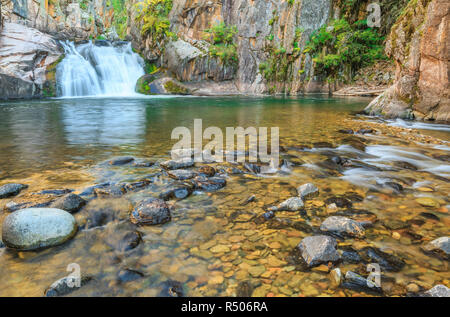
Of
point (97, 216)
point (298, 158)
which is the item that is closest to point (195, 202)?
point (97, 216)

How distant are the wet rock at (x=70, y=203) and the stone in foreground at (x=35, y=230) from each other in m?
0.37

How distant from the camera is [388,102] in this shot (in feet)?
30.5

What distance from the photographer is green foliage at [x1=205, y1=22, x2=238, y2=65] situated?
2758cm

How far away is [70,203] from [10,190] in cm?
99

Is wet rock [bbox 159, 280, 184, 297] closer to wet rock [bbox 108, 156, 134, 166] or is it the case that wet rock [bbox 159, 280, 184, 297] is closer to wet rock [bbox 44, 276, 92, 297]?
wet rock [bbox 44, 276, 92, 297]

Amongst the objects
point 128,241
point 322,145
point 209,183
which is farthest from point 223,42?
point 128,241

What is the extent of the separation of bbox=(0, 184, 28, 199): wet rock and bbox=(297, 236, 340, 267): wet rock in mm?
3146

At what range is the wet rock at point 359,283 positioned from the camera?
1568mm

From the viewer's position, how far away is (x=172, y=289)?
1610 millimetres

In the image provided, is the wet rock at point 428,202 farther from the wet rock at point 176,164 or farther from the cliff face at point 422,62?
the cliff face at point 422,62

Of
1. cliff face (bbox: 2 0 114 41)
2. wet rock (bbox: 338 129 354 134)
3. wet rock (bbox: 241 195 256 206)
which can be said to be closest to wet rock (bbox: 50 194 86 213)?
wet rock (bbox: 241 195 256 206)

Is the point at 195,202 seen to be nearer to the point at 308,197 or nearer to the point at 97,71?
the point at 308,197

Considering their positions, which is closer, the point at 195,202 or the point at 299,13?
the point at 195,202

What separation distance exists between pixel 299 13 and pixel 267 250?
1169 inches
